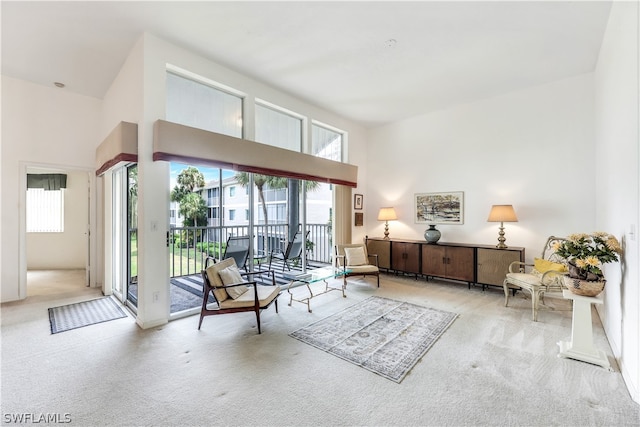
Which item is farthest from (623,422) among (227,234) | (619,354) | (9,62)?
(9,62)

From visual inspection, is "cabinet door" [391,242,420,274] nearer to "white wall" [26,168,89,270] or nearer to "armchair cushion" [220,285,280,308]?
"armchair cushion" [220,285,280,308]

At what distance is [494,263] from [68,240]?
28.2 ft

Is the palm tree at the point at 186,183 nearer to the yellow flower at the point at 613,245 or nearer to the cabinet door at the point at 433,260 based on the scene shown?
the cabinet door at the point at 433,260

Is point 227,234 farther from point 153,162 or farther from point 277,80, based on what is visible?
point 277,80

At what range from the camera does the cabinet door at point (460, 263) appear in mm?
4688

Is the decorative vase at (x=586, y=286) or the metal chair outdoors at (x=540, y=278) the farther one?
the metal chair outdoors at (x=540, y=278)

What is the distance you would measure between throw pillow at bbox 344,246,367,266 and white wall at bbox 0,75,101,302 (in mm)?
4873

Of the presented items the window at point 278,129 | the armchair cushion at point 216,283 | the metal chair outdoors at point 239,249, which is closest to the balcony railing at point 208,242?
the metal chair outdoors at point 239,249

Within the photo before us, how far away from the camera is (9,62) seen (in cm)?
370

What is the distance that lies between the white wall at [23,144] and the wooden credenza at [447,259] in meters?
5.73

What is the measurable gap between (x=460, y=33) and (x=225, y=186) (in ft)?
12.3

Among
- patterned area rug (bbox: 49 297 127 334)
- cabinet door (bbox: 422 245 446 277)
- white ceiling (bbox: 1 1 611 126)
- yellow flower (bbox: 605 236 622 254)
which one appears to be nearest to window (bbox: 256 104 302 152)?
white ceiling (bbox: 1 1 611 126)

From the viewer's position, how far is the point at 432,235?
5156 millimetres

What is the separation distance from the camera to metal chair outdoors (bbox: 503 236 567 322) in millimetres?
3385
